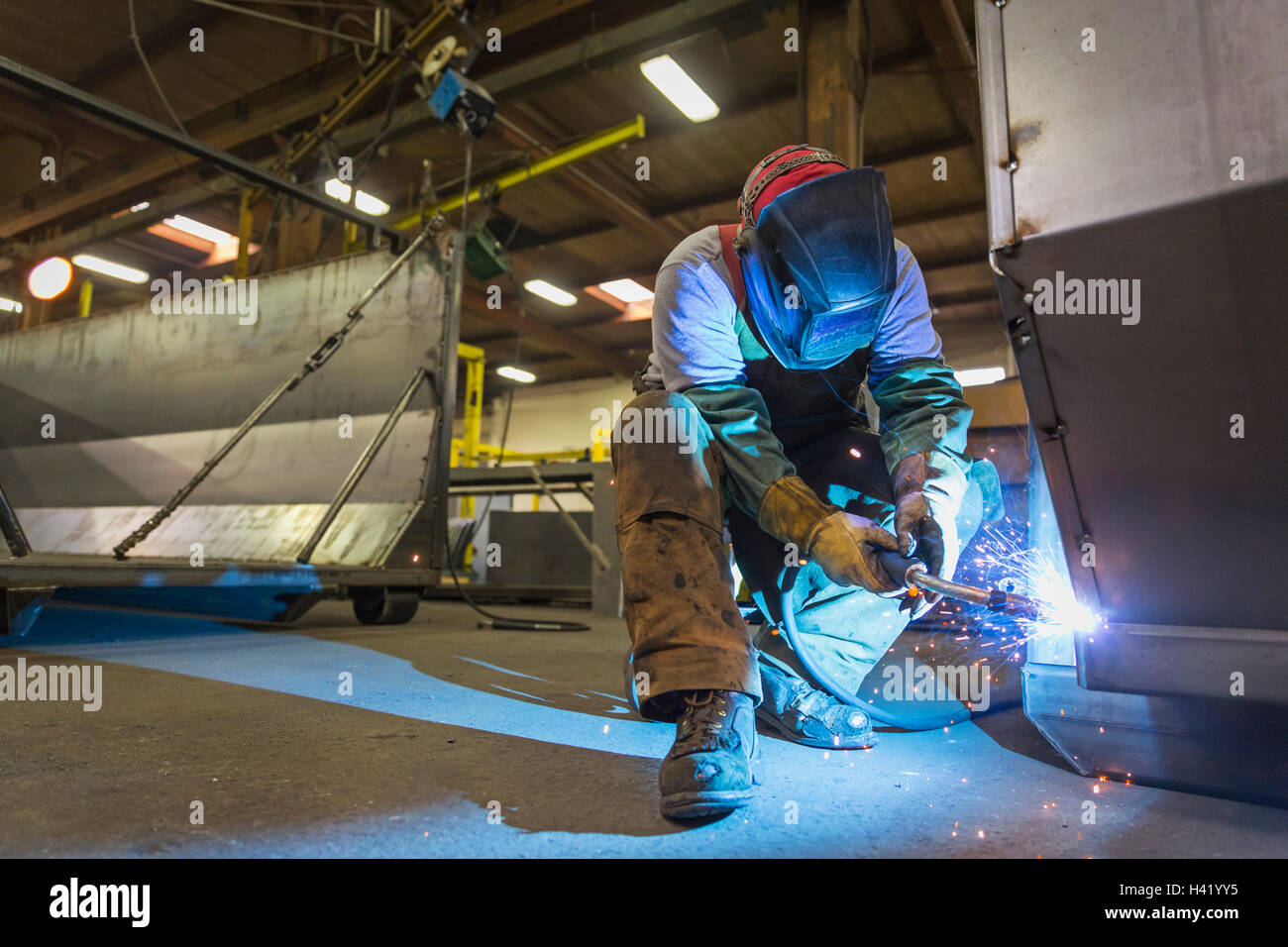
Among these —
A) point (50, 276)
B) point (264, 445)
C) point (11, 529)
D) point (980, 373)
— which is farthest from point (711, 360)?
point (980, 373)

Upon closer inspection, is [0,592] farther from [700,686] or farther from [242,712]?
[700,686]

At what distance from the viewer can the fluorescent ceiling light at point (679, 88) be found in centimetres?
480

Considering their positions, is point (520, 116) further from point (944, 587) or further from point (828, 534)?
point (944, 587)

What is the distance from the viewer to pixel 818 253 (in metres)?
1.15

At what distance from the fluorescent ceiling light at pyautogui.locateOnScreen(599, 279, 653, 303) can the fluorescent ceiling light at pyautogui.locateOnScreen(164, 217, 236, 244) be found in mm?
4339

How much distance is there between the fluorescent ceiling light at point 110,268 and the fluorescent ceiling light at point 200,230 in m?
1.25

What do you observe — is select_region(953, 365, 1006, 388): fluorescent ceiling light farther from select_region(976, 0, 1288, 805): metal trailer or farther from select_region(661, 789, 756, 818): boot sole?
select_region(661, 789, 756, 818): boot sole

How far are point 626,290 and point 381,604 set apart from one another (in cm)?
720

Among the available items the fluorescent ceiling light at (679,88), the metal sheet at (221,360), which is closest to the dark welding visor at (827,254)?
the metal sheet at (221,360)

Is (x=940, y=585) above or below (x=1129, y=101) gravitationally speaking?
below

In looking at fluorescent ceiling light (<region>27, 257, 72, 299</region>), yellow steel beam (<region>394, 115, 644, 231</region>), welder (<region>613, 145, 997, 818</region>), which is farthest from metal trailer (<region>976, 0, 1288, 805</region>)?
fluorescent ceiling light (<region>27, 257, 72, 299</region>)

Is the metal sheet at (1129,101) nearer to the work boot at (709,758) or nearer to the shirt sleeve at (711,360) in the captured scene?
the shirt sleeve at (711,360)
